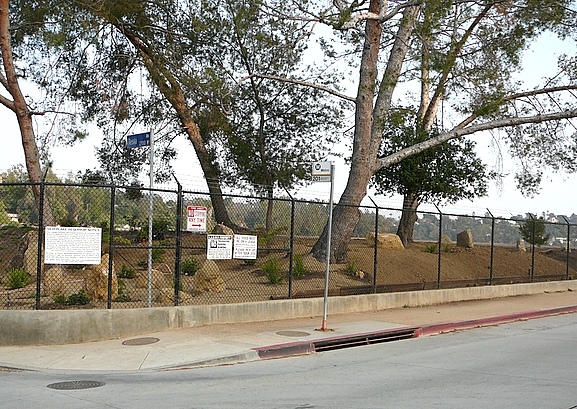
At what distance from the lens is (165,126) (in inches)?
886

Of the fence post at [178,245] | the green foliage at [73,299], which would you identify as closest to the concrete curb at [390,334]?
the fence post at [178,245]

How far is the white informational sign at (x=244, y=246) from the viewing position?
14.6 meters

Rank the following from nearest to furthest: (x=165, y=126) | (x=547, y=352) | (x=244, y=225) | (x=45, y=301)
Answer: (x=547, y=352) < (x=45, y=301) < (x=244, y=225) < (x=165, y=126)

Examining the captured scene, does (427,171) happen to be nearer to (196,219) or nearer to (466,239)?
(466,239)

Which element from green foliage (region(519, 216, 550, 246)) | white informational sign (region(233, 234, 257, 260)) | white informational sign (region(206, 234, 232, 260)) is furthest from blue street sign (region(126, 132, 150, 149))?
green foliage (region(519, 216, 550, 246))

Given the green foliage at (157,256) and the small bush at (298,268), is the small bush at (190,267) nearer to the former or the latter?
the green foliage at (157,256)

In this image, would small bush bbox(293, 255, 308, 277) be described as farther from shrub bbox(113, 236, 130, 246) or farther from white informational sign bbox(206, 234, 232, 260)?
shrub bbox(113, 236, 130, 246)

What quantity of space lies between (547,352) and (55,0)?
15.4 m

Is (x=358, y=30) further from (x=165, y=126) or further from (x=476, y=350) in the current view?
(x=476, y=350)

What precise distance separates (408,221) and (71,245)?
16.6 meters

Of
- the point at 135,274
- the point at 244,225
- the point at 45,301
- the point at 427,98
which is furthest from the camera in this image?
the point at 427,98

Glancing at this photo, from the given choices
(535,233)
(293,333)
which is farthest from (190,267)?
(535,233)

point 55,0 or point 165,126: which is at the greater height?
point 55,0

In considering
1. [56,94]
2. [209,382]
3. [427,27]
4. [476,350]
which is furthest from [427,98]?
[209,382]
